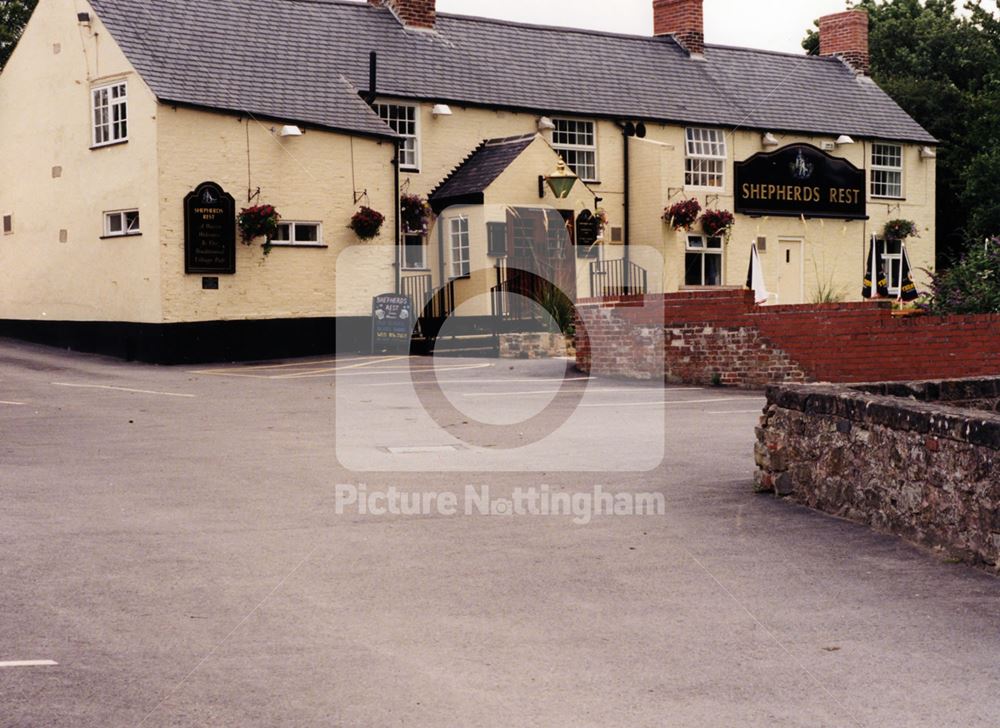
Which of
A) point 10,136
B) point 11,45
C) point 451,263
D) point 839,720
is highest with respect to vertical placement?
point 11,45

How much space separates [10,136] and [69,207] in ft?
12.3

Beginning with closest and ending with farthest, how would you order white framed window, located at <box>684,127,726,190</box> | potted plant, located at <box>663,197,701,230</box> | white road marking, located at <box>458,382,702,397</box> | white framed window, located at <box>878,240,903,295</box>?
white road marking, located at <box>458,382,702,397</box> → potted plant, located at <box>663,197,701,230</box> → white framed window, located at <box>684,127,726,190</box> → white framed window, located at <box>878,240,903,295</box>

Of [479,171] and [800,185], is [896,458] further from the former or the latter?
[800,185]

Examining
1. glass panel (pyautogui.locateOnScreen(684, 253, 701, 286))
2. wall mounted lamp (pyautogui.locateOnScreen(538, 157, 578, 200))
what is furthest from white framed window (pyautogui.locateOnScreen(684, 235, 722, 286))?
wall mounted lamp (pyautogui.locateOnScreen(538, 157, 578, 200))

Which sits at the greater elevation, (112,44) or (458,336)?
(112,44)

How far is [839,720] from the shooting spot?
4840 mm

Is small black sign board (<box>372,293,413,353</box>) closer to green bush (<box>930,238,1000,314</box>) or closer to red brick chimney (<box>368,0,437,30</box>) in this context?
red brick chimney (<box>368,0,437,30</box>)

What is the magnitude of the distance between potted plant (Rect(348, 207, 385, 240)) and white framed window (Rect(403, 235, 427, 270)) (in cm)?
213

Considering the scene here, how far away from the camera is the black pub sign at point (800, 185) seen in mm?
34625

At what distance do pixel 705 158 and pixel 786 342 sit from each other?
15.7m

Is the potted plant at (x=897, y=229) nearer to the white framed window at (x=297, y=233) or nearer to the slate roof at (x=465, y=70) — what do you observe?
the slate roof at (x=465, y=70)

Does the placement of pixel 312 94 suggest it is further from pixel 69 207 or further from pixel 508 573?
pixel 508 573

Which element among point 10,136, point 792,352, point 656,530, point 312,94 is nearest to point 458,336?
point 312,94

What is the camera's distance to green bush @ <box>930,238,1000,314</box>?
63.3ft
